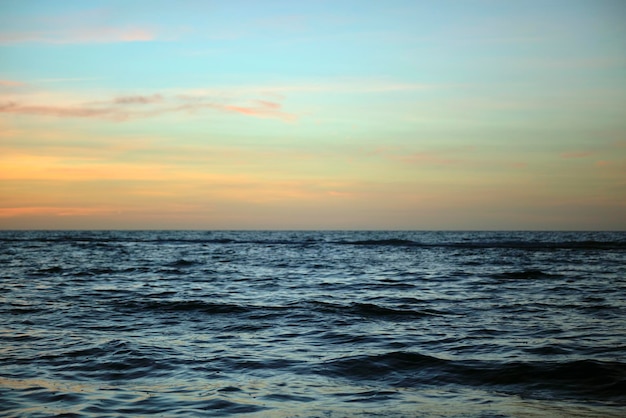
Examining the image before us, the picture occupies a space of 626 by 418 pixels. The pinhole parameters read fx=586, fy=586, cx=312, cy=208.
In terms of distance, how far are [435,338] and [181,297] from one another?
31.0ft

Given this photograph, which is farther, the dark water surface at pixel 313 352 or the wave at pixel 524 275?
the wave at pixel 524 275

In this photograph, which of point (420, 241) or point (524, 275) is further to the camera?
point (420, 241)

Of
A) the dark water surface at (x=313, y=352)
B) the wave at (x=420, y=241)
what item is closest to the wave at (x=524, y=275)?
the dark water surface at (x=313, y=352)

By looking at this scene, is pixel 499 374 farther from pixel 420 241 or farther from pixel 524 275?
pixel 420 241

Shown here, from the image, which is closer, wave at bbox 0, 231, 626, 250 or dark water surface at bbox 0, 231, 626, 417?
dark water surface at bbox 0, 231, 626, 417

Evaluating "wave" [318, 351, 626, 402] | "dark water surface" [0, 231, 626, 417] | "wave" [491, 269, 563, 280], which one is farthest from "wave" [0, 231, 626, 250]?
"wave" [318, 351, 626, 402]

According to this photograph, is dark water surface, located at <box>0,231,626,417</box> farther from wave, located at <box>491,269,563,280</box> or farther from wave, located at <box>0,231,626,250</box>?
wave, located at <box>0,231,626,250</box>

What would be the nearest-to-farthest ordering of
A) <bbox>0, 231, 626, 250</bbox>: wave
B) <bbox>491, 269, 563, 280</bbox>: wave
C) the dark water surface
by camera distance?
1. the dark water surface
2. <bbox>491, 269, 563, 280</bbox>: wave
3. <bbox>0, 231, 626, 250</bbox>: wave

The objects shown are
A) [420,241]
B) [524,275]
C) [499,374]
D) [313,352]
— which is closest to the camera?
[499,374]

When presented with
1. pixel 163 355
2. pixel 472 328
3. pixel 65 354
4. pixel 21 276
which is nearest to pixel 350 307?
pixel 472 328

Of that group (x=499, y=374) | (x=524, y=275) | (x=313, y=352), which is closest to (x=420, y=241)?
(x=524, y=275)

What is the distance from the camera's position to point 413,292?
20.1m

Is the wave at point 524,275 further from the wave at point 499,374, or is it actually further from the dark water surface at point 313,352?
the wave at point 499,374

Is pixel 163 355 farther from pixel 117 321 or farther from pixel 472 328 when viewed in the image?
pixel 472 328
